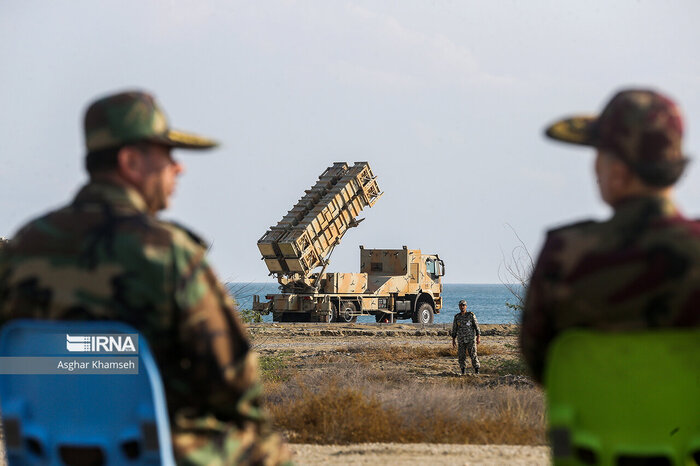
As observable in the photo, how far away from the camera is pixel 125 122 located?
2445 millimetres

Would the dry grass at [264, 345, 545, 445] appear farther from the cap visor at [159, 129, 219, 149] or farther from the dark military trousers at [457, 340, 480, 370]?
the cap visor at [159, 129, 219, 149]

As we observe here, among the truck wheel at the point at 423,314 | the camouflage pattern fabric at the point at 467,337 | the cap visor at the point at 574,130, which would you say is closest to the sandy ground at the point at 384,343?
the camouflage pattern fabric at the point at 467,337

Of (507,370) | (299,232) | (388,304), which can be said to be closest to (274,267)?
(299,232)

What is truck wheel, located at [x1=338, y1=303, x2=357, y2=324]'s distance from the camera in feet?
111

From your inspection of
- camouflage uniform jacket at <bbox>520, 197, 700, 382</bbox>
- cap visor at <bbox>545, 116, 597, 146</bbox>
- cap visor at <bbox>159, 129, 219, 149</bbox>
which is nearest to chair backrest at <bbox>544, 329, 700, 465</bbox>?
camouflage uniform jacket at <bbox>520, 197, 700, 382</bbox>

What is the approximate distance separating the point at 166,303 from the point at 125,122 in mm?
493

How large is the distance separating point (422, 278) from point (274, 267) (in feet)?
22.8

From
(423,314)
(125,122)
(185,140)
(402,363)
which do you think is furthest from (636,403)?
(423,314)

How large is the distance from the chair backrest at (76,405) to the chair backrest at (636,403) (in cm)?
95

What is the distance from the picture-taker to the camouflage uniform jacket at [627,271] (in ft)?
7.50

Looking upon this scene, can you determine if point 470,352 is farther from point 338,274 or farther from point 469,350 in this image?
point 338,274

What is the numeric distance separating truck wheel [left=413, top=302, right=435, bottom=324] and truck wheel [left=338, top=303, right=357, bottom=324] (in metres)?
2.72

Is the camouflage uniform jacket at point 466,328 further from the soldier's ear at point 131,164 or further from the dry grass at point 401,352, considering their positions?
the soldier's ear at point 131,164

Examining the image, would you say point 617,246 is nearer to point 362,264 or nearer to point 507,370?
point 507,370
